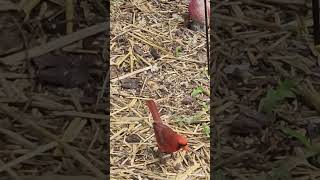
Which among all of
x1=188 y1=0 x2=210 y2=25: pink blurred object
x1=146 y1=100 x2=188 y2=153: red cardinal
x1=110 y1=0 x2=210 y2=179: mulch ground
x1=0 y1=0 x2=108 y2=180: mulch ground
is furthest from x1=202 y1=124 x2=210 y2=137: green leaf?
x1=188 y1=0 x2=210 y2=25: pink blurred object

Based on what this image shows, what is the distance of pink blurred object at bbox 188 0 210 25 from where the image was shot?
2.89 metres

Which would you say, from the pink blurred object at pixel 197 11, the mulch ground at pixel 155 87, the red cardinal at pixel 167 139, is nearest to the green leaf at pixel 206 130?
the mulch ground at pixel 155 87

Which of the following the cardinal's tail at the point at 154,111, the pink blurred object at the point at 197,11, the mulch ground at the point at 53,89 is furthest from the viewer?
the pink blurred object at the point at 197,11

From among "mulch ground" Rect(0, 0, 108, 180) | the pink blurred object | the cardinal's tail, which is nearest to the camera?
"mulch ground" Rect(0, 0, 108, 180)

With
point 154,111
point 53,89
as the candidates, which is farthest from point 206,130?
point 53,89

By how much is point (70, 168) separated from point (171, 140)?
291 millimetres

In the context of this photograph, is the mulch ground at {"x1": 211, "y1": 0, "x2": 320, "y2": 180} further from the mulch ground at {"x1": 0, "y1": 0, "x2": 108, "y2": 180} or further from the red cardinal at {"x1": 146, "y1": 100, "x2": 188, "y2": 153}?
the mulch ground at {"x1": 0, "y1": 0, "x2": 108, "y2": 180}

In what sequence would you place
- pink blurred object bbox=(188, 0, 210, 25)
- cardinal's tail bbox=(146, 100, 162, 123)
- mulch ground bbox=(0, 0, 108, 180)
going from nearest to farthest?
1. mulch ground bbox=(0, 0, 108, 180)
2. cardinal's tail bbox=(146, 100, 162, 123)
3. pink blurred object bbox=(188, 0, 210, 25)

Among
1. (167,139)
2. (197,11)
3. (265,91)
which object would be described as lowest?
(167,139)

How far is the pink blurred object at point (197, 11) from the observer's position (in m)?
2.89

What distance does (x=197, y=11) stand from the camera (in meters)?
2.90

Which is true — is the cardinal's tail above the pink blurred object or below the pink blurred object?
below

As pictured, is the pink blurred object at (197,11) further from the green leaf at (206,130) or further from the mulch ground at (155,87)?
the green leaf at (206,130)

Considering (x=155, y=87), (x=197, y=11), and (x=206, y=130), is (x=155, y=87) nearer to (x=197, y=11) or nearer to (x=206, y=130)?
(x=206, y=130)
